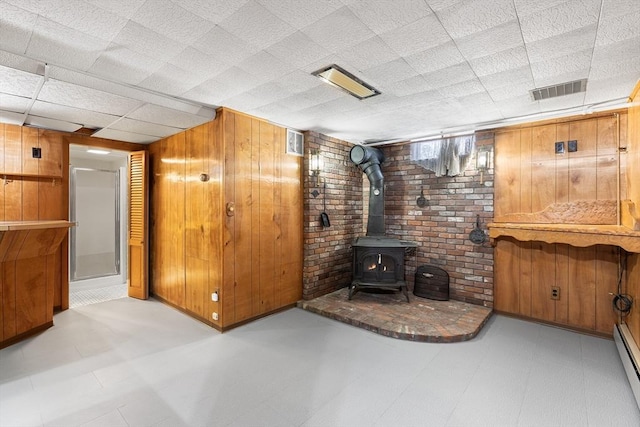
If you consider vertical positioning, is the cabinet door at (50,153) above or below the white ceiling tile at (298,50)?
below

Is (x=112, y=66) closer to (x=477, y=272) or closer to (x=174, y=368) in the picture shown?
(x=174, y=368)

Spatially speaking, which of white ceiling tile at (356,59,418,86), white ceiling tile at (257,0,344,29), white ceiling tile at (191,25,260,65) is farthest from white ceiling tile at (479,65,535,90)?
white ceiling tile at (191,25,260,65)

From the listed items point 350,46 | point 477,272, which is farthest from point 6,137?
point 477,272

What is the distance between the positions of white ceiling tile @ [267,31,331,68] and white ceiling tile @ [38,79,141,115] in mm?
1647

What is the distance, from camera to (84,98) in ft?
8.84

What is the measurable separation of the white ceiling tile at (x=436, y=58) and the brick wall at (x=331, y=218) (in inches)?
83.9

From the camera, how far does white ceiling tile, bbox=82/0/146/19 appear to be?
1590 mm

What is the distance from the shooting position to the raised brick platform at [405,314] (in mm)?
Result: 3170

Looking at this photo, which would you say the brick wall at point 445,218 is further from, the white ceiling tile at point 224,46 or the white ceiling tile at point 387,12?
the white ceiling tile at point 224,46

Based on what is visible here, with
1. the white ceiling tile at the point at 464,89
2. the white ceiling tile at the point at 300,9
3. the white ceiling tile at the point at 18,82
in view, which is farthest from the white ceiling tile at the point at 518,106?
the white ceiling tile at the point at 18,82

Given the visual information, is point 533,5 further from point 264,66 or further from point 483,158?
point 483,158

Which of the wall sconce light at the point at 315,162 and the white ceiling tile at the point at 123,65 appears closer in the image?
the white ceiling tile at the point at 123,65

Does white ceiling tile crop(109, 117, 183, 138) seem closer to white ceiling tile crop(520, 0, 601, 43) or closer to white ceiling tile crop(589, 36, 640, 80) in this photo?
white ceiling tile crop(520, 0, 601, 43)

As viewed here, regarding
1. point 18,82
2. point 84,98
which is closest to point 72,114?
point 84,98
